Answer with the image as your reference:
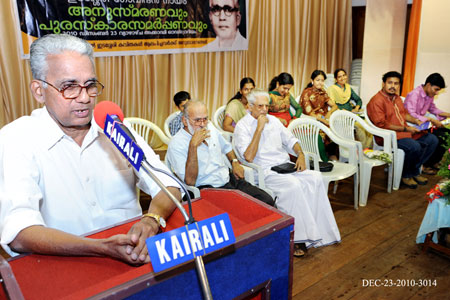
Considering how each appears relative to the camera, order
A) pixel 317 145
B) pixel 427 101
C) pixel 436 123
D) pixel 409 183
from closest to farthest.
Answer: pixel 317 145 → pixel 409 183 → pixel 436 123 → pixel 427 101

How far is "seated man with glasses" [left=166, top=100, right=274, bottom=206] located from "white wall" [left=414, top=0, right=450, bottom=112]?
443cm

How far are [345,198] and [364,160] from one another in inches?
16.8

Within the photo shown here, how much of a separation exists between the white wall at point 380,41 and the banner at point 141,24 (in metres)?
2.04

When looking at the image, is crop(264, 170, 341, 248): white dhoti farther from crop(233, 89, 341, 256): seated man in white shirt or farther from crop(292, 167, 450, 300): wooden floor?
crop(292, 167, 450, 300): wooden floor

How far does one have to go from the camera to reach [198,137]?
8.59 feet

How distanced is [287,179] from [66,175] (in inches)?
76.8

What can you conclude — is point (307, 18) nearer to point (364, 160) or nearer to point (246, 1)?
point (246, 1)

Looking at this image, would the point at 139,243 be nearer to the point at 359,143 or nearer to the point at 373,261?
the point at 373,261

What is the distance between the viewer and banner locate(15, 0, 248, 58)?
148 inches

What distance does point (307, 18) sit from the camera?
Result: 6125mm

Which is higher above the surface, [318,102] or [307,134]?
[318,102]

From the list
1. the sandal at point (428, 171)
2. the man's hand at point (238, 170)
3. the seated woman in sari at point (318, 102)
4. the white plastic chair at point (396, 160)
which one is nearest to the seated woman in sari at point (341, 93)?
the seated woman in sari at point (318, 102)

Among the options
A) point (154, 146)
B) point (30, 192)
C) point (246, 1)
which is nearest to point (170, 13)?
point (246, 1)

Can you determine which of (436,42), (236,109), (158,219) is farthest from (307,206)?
(436,42)
